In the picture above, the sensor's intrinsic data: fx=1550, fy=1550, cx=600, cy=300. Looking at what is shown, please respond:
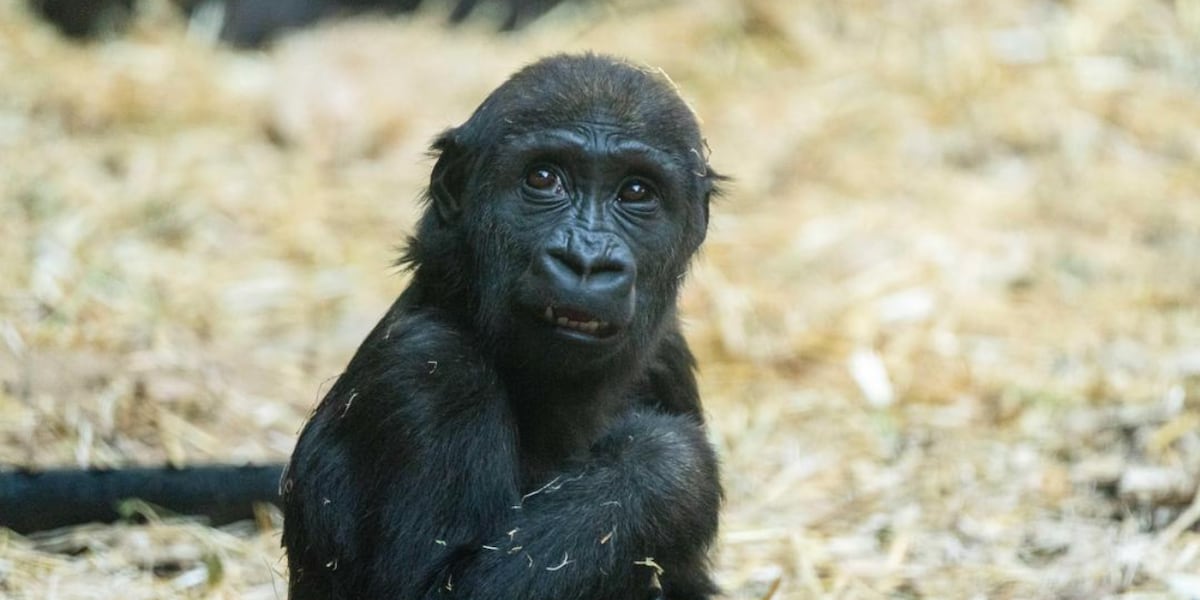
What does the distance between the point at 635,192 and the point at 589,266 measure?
392mm

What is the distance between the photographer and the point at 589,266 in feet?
13.1

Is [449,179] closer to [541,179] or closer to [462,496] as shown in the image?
[541,179]

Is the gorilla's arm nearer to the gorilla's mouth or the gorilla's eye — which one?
the gorilla's mouth

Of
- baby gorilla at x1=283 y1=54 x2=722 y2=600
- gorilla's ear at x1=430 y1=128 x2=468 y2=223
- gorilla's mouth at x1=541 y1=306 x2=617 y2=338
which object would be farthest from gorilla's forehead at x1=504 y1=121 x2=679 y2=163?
gorilla's mouth at x1=541 y1=306 x2=617 y2=338

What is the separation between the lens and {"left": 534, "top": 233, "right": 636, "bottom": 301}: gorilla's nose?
3992 millimetres

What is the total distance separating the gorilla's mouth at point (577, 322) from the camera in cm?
406

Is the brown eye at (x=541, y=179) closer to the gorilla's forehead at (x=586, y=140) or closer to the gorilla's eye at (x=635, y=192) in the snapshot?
the gorilla's forehead at (x=586, y=140)

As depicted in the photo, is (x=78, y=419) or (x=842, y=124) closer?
(x=78, y=419)

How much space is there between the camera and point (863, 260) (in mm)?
9023

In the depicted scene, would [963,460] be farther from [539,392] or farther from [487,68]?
[487,68]

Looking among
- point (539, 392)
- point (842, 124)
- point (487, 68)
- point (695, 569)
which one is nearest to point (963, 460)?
point (695, 569)

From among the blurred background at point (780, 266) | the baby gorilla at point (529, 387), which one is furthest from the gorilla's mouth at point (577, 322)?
the blurred background at point (780, 266)

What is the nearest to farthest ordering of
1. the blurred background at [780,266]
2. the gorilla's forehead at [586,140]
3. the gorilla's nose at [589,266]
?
the gorilla's nose at [589,266] < the gorilla's forehead at [586,140] < the blurred background at [780,266]

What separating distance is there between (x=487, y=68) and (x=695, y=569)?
7.71 m
